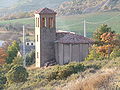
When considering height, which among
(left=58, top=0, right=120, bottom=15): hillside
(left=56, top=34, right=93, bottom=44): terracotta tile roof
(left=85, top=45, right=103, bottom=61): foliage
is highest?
(left=58, top=0, right=120, bottom=15): hillside

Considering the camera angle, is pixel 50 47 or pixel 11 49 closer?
pixel 50 47

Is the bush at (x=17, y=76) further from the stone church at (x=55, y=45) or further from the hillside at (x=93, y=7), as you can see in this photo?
the hillside at (x=93, y=7)

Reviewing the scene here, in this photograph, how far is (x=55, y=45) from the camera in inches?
1085

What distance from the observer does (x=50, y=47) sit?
27531mm

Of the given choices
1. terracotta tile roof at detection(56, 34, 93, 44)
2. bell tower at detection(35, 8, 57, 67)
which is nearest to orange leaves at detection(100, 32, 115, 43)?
terracotta tile roof at detection(56, 34, 93, 44)

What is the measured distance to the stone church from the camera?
89.0ft

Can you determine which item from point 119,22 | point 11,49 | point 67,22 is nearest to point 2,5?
point 67,22

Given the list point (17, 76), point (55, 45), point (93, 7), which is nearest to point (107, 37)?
point (55, 45)

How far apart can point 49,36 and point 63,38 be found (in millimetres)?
1053

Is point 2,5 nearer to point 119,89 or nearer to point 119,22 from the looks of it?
point 119,22

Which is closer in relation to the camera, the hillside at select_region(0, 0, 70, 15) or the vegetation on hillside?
the vegetation on hillside

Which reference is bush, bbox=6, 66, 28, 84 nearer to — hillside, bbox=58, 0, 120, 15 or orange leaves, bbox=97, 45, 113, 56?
orange leaves, bbox=97, 45, 113, 56

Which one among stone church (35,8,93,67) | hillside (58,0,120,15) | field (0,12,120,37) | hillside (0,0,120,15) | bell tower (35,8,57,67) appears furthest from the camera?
hillside (0,0,120,15)

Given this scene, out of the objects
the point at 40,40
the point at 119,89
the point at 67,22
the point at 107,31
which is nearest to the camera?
the point at 119,89
